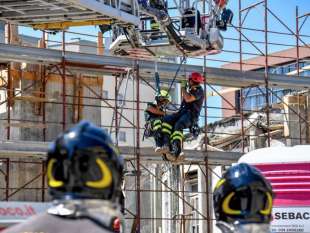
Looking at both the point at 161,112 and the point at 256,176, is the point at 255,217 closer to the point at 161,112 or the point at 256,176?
the point at 256,176

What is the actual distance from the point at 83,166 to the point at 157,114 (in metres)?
12.8

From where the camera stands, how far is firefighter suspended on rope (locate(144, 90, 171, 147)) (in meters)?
15.7

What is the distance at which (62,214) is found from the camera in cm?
294

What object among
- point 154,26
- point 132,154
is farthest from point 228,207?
point 132,154

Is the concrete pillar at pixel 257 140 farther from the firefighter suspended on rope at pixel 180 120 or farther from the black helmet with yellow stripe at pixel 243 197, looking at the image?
the black helmet with yellow stripe at pixel 243 197

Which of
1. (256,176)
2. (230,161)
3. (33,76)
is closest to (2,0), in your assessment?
(33,76)

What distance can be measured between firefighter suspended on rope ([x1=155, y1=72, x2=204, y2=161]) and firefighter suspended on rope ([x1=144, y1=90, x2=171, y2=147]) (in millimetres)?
74

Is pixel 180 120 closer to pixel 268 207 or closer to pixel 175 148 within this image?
pixel 175 148

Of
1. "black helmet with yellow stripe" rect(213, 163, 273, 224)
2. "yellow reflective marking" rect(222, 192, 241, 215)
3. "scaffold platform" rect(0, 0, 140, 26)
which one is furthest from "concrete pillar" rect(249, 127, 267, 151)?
"yellow reflective marking" rect(222, 192, 241, 215)

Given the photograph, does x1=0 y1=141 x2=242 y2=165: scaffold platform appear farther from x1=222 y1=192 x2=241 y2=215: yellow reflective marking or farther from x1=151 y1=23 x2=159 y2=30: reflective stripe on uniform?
x1=222 y1=192 x2=241 y2=215: yellow reflective marking

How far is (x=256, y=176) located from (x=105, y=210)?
1.45 m

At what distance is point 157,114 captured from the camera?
621 inches

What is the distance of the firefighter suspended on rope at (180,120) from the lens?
15.6 m

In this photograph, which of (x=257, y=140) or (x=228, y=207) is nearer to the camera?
(x=228, y=207)
